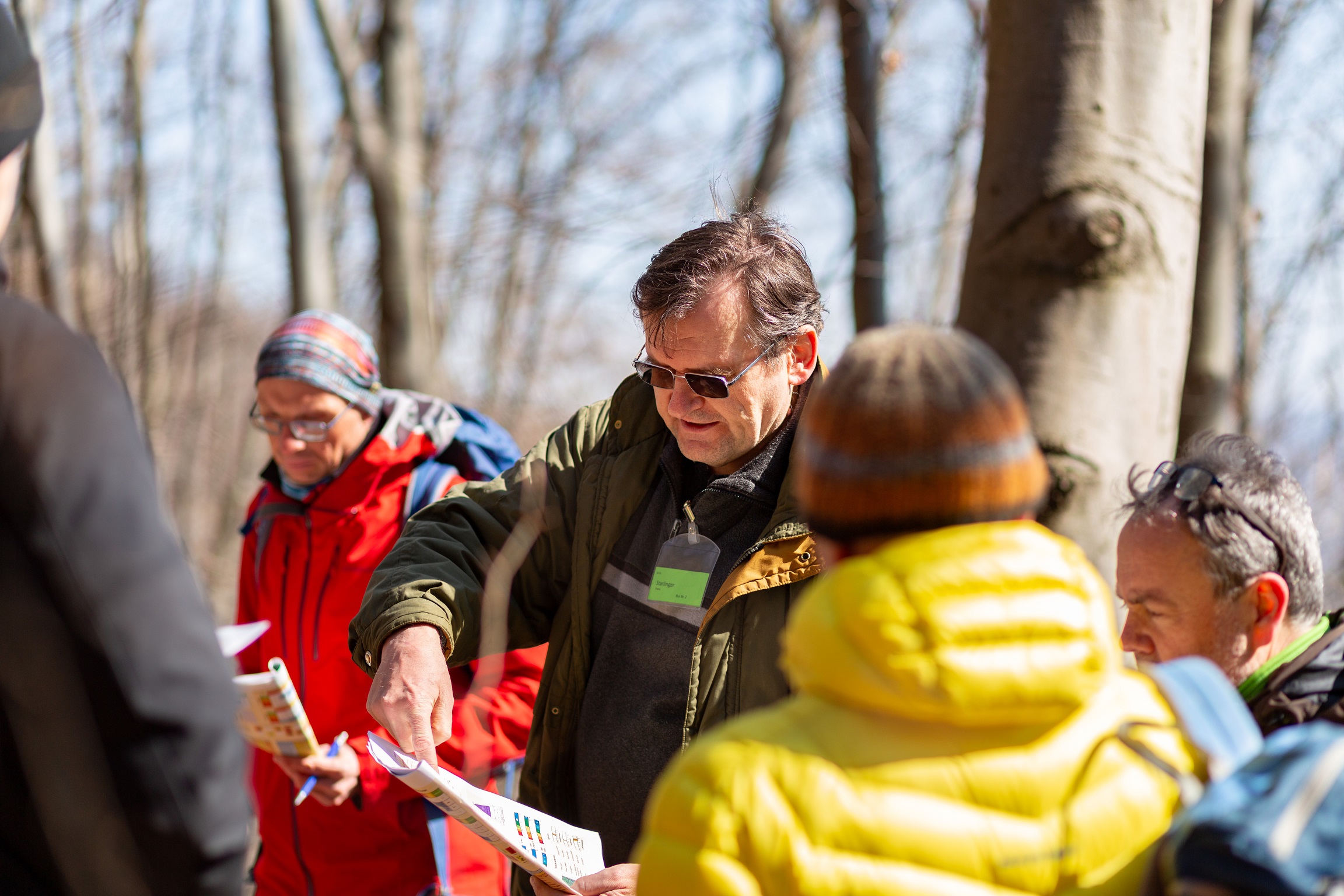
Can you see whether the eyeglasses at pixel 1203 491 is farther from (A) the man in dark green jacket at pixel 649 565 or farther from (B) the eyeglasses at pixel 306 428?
(B) the eyeglasses at pixel 306 428

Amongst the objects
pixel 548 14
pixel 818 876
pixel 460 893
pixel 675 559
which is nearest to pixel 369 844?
pixel 460 893

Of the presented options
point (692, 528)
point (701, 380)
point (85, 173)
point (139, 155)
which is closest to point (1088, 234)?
point (701, 380)

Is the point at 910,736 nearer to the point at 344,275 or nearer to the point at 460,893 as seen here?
the point at 460,893

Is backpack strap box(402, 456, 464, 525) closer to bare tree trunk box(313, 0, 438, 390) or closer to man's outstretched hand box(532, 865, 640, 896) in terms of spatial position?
man's outstretched hand box(532, 865, 640, 896)

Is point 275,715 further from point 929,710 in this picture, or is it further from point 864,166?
point 864,166

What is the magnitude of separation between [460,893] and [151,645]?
1.87 metres

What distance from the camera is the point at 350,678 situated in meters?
3.08

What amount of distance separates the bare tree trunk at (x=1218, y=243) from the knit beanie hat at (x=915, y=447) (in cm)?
368

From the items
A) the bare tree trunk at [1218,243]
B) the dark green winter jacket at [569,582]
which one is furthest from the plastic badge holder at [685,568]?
the bare tree trunk at [1218,243]

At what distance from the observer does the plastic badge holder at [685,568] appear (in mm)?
2285

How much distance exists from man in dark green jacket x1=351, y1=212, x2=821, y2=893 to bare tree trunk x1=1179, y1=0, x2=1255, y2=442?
9.16 feet

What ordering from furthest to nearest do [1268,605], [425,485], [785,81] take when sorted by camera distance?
[785,81], [425,485], [1268,605]

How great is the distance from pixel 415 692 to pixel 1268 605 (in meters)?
1.47

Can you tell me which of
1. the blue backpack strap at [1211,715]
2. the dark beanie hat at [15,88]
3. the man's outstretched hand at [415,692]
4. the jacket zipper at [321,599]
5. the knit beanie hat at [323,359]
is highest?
the dark beanie hat at [15,88]
